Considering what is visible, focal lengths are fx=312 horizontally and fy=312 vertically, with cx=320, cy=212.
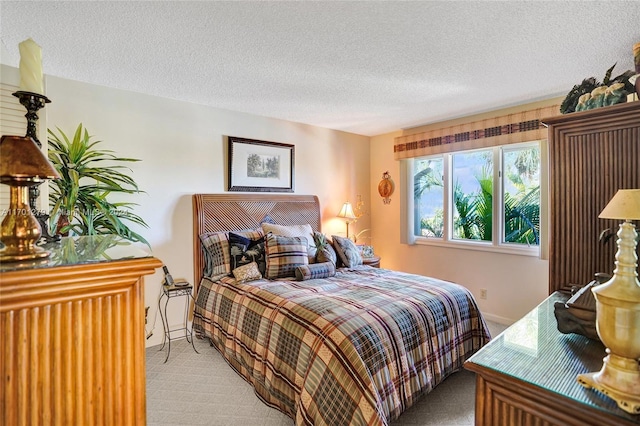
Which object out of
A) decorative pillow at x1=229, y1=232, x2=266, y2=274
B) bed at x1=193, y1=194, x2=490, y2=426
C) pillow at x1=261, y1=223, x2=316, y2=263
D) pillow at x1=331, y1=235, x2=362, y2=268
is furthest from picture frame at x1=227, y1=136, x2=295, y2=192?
bed at x1=193, y1=194, x2=490, y2=426

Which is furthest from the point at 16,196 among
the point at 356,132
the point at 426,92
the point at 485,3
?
the point at 356,132

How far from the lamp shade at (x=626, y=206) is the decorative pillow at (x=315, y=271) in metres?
2.13

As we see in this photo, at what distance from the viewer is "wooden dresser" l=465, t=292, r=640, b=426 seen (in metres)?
0.76

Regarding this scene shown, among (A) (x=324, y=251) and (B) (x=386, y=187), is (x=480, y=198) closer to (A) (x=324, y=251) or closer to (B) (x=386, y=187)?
(B) (x=386, y=187)

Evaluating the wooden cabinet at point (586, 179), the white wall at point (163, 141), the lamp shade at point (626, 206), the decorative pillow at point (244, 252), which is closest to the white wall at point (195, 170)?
the white wall at point (163, 141)

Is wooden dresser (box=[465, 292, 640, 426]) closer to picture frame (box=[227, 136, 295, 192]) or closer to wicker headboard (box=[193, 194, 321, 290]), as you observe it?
wicker headboard (box=[193, 194, 321, 290])

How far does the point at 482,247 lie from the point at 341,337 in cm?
257

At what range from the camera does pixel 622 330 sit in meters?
0.76

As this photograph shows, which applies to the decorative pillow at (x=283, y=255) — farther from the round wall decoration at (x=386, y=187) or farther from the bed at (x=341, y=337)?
the round wall decoration at (x=386, y=187)

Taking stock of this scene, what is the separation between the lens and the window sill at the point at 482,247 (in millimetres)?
3252

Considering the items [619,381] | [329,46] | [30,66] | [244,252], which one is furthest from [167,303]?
[619,381]

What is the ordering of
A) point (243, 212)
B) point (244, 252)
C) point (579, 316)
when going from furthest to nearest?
point (243, 212) → point (244, 252) → point (579, 316)

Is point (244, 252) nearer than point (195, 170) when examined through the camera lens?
Yes

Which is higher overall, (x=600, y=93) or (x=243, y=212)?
(x=600, y=93)
